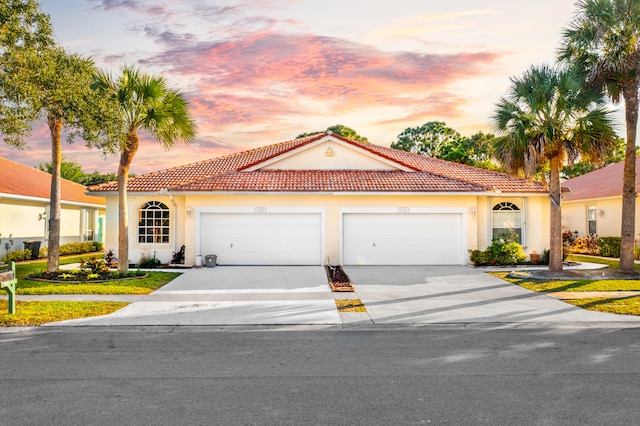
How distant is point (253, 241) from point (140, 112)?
Answer: 657 cm

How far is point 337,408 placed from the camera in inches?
201

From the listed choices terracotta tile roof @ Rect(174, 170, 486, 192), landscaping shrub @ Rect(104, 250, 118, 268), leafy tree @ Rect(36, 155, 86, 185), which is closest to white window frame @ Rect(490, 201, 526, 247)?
terracotta tile roof @ Rect(174, 170, 486, 192)

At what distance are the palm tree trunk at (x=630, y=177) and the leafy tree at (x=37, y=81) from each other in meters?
16.0

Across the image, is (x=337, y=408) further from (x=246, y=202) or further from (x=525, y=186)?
(x=525, y=186)

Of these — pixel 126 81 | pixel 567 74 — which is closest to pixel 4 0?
pixel 126 81

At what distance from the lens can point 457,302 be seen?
457 inches

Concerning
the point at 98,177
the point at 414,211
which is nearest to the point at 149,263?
the point at 414,211

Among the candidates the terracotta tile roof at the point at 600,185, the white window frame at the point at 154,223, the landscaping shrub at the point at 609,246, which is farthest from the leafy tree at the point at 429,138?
the white window frame at the point at 154,223

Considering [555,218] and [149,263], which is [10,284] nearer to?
[149,263]

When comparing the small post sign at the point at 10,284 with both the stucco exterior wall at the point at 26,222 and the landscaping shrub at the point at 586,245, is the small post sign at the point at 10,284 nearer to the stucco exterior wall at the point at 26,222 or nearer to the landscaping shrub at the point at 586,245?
the stucco exterior wall at the point at 26,222

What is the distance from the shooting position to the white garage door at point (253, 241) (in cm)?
1916

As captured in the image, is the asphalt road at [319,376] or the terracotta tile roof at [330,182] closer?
the asphalt road at [319,376]

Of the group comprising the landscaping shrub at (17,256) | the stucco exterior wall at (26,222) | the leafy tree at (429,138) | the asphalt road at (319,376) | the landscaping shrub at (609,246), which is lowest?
the asphalt road at (319,376)

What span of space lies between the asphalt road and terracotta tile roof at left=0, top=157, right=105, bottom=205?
47.5ft
